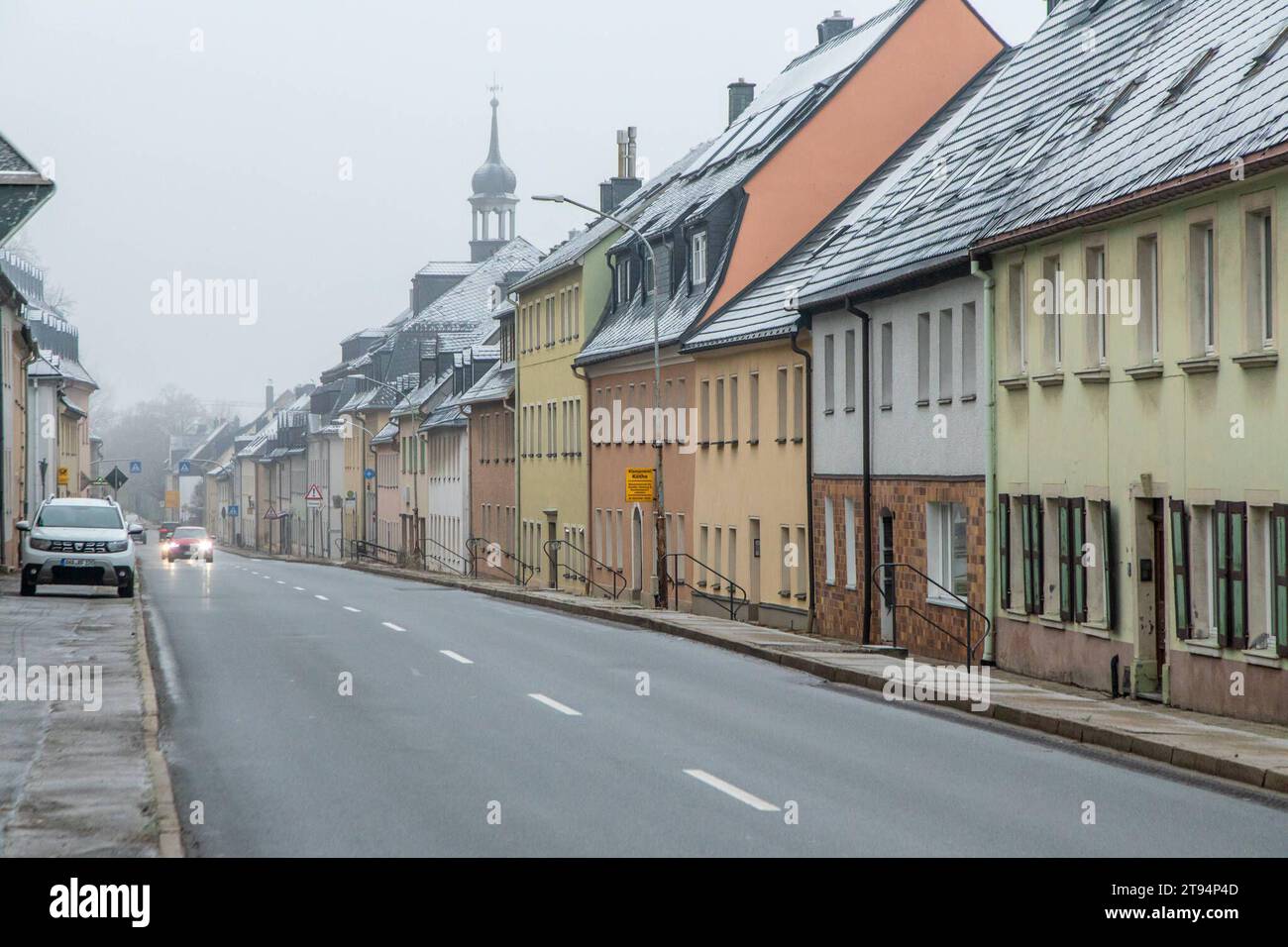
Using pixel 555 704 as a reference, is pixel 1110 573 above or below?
above

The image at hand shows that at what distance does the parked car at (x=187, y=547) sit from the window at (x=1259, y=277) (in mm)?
66232

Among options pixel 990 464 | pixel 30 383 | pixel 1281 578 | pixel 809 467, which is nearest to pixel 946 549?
pixel 990 464

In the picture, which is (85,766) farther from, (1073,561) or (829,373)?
(829,373)

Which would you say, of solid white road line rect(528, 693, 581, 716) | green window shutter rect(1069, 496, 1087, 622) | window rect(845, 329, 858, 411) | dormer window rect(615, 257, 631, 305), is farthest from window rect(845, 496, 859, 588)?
dormer window rect(615, 257, 631, 305)

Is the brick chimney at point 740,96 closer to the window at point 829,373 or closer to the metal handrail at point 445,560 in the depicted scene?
the metal handrail at point 445,560

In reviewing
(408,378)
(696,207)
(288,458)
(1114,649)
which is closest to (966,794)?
(1114,649)

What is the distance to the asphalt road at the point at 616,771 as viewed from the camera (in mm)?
11258

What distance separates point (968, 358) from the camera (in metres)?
28.2

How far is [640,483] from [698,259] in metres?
9.20

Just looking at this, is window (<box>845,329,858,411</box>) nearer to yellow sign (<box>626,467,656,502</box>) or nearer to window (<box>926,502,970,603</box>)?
window (<box>926,502,970,603</box>)

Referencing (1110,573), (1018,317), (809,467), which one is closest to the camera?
(1110,573)

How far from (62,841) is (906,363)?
2208 cm
